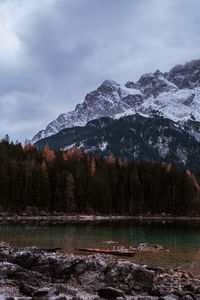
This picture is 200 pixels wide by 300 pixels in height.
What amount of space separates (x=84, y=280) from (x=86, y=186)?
3637 inches

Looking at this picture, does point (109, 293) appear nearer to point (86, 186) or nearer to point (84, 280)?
point (84, 280)

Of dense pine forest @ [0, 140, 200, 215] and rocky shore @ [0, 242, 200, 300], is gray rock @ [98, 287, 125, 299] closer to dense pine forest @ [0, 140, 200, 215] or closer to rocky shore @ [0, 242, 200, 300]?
rocky shore @ [0, 242, 200, 300]

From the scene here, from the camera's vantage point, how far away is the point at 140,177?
126562 millimetres

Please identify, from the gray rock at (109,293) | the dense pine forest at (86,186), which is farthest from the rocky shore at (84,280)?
the dense pine forest at (86,186)

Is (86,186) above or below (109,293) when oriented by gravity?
above

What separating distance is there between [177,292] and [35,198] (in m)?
84.9

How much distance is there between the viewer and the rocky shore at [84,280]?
14.4m

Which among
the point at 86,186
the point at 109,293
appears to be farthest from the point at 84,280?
the point at 86,186

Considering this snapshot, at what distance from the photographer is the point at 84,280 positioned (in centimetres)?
1639

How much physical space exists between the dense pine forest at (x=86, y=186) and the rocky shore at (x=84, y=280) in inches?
2898

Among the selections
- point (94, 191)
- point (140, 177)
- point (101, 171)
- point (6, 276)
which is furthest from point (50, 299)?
point (140, 177)

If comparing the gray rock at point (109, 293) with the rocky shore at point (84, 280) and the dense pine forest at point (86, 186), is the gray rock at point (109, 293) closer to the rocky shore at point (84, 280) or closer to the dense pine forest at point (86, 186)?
the rocky shore at point (84, 280)

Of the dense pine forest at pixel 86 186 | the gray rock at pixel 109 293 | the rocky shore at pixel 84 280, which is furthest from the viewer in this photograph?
the dense pine forest at pixel 86 186

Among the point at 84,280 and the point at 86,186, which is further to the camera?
the point at 86,186
